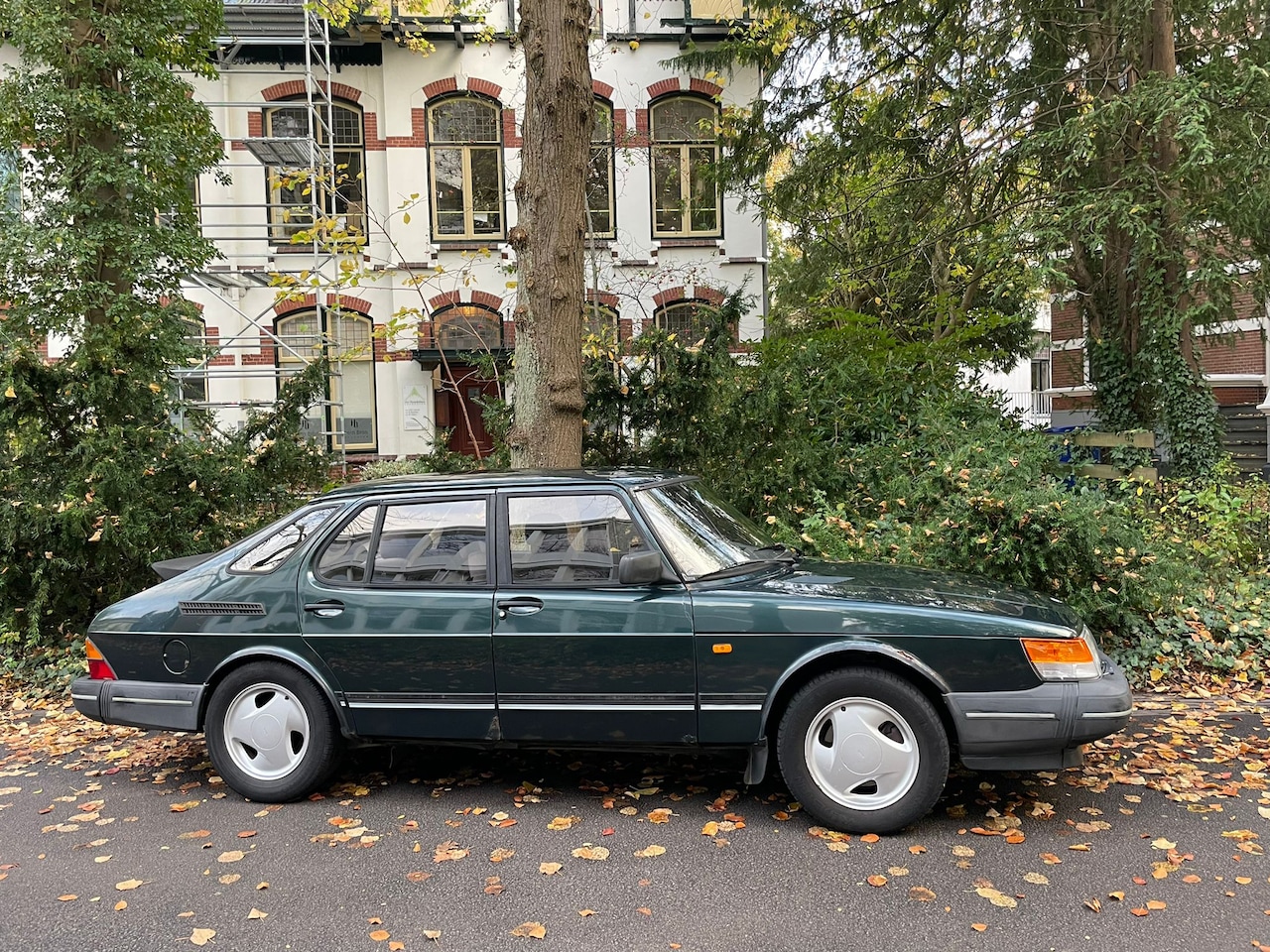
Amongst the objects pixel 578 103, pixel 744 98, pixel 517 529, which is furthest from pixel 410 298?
pixel 517 529

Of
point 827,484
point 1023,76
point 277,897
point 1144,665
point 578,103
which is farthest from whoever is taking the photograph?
point 1023,76

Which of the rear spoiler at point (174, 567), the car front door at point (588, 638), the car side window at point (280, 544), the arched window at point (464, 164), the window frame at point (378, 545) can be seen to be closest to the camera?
the car front door at point (588, 638)

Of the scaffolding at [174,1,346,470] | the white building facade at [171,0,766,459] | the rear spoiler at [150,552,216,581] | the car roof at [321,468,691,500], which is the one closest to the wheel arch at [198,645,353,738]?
the rear spoiler at [150,552,216,581]

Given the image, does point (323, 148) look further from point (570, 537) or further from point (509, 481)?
point (570, 537)

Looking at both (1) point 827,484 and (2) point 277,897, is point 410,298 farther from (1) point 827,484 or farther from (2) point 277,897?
(2) point 277,897

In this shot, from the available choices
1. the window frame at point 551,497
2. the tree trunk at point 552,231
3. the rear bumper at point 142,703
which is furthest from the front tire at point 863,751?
the tree trunk at point 552,231

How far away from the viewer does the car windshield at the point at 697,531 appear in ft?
14.6

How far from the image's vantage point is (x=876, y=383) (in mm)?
9523

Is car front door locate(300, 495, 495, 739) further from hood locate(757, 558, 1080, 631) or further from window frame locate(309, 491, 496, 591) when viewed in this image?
hood locate(757, 558, 1080, 631)

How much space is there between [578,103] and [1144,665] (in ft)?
19.2

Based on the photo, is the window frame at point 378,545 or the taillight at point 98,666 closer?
the window frame at point 378,545

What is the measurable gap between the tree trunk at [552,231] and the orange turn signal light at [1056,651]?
4.12 meters

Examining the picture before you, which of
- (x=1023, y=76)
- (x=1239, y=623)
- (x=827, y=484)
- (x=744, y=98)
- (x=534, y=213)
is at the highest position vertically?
(x=744, y=98)

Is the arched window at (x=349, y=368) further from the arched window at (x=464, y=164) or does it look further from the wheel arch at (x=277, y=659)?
the wheel arch at (x=277, y=659)
